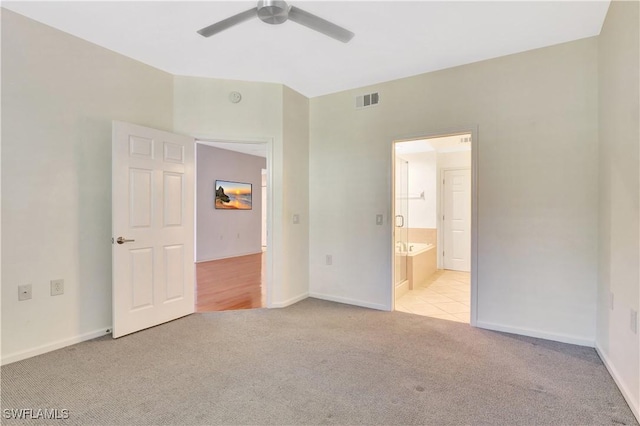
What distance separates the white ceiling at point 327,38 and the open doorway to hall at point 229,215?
2.61 metres

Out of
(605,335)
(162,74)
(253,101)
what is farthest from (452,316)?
(162,74)

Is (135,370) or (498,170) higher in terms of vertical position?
(498,170)

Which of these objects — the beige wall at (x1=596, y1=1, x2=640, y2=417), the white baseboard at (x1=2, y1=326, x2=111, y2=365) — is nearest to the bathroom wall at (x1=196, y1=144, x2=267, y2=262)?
the white baseboard at (x1=2, y1=326, x2=111, y2=365)

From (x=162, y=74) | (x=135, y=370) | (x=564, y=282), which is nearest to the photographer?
(x=135, y=370)

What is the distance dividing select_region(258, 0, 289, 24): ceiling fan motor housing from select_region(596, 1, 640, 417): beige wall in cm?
214

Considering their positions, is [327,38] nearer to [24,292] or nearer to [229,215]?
Result: [24,292]

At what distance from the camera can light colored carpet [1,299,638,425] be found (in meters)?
1.88

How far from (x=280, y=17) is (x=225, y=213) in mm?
6070

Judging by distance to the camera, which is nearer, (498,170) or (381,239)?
(498,170)

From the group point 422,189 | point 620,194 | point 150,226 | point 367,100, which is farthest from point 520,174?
point 150,226

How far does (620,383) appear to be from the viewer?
6.97 ft

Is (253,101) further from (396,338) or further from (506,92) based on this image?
(396,338)

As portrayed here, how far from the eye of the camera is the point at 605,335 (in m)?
2.52

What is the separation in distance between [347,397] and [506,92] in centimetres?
303
